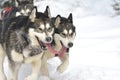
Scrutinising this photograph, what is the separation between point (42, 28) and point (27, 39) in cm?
33

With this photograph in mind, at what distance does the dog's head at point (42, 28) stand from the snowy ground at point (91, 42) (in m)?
1.11

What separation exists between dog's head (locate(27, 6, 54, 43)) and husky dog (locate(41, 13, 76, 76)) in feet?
1.46

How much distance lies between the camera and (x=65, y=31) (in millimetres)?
5648

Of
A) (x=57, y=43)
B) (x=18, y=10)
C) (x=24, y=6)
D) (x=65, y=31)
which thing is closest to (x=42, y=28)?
(x=65, y=31)

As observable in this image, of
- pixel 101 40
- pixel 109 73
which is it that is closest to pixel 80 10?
pixel 101 40

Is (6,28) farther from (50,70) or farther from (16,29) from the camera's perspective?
(50,70)

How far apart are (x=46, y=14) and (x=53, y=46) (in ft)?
2.06

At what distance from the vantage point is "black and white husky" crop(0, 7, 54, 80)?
16.7 feet

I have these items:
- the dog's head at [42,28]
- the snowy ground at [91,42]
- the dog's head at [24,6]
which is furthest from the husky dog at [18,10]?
the dog's head at [42,28]

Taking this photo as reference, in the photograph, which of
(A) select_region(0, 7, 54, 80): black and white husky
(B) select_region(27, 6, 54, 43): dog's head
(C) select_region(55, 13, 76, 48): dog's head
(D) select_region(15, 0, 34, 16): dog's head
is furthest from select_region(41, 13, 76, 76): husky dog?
(D) select_region(15, 0, 34, 16): dog's head

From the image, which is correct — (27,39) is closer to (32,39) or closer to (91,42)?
(32,39)

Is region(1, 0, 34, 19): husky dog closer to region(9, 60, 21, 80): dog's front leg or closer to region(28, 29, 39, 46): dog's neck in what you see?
region(9, 60, 21, 80): dog's front leg

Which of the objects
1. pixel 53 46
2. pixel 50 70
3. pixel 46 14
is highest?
pixel 46 14

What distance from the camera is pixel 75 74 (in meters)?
6.19
